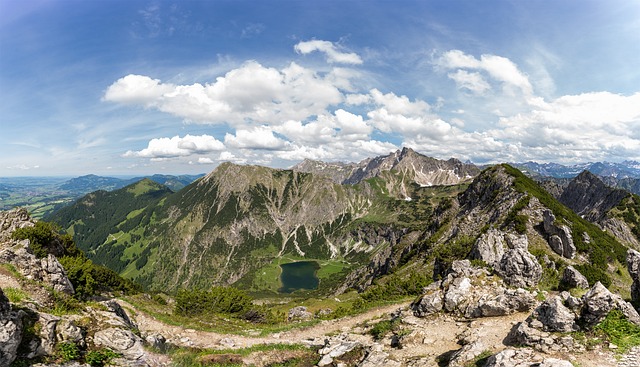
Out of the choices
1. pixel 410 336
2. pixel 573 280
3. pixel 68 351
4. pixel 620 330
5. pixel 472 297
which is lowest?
pixel 410 336

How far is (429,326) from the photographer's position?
97.9ft

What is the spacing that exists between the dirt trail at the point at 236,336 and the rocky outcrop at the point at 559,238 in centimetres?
6475

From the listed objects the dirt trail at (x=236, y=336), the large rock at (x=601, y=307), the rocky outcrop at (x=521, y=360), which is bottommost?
the dirt trail at (x=236, y=336)

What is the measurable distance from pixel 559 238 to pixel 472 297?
7002cm

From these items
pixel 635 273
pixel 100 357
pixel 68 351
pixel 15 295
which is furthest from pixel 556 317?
pixel 15 295

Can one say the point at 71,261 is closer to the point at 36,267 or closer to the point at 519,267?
the point at 36,267

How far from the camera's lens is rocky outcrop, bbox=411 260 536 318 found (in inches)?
1139

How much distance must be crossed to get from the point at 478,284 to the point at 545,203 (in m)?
89.5

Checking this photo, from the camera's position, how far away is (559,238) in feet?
273

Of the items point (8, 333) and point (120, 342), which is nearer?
point (8, 333)

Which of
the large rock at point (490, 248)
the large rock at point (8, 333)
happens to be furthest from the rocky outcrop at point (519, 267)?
the large rock at point (8, 333)

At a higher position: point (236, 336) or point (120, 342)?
point (120, 342)

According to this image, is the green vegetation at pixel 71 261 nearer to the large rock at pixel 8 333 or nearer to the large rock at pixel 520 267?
the large rock at pixel 8 333

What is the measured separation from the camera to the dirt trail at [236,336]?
110 ft
